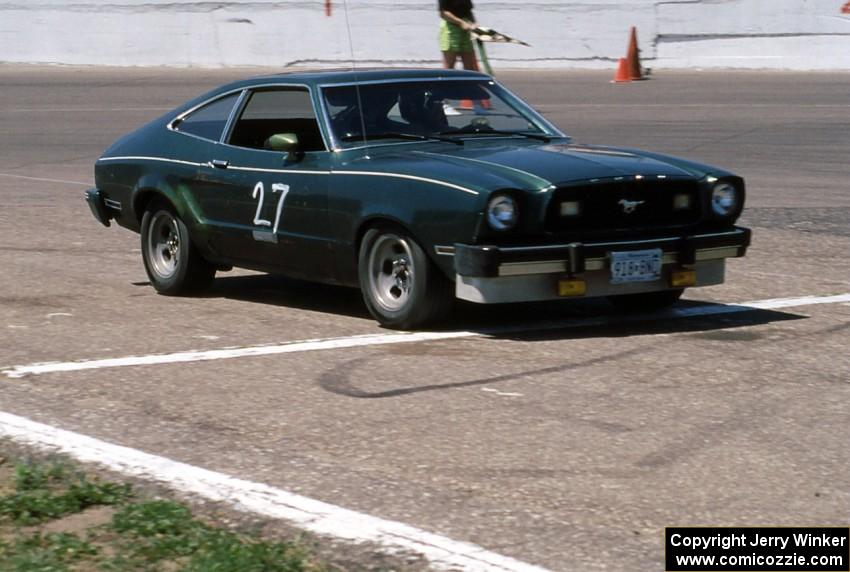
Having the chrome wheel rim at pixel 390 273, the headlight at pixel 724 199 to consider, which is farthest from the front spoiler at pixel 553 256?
the chrome wheel rim at pixel 390 273

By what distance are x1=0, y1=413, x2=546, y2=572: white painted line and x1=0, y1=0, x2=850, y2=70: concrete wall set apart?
22.7 metres

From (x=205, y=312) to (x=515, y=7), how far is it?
2111 cm

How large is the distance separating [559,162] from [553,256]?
0.62 m

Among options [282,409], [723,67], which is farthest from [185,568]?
[723,67]

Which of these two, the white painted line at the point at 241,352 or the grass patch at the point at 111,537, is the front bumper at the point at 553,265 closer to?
the white painted line at the point at 241,352

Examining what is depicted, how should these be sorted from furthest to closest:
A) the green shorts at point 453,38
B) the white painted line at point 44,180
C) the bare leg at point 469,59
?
1. the bare leg at point 469,59
2. the green shorts at point 453,38
3. the white painted line at point 44,180

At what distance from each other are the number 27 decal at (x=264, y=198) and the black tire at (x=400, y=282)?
27.6 inches

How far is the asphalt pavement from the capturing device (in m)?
4.96

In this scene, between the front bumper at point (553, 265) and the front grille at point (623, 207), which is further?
the front grille at point (623, 207)

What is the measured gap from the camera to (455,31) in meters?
A: 19.4

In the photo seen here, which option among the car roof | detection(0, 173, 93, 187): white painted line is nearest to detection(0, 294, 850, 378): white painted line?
the car roof

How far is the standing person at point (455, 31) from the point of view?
758 inches

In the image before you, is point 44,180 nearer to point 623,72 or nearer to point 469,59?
point 469,59

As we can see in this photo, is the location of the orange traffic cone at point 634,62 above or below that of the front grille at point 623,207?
above
